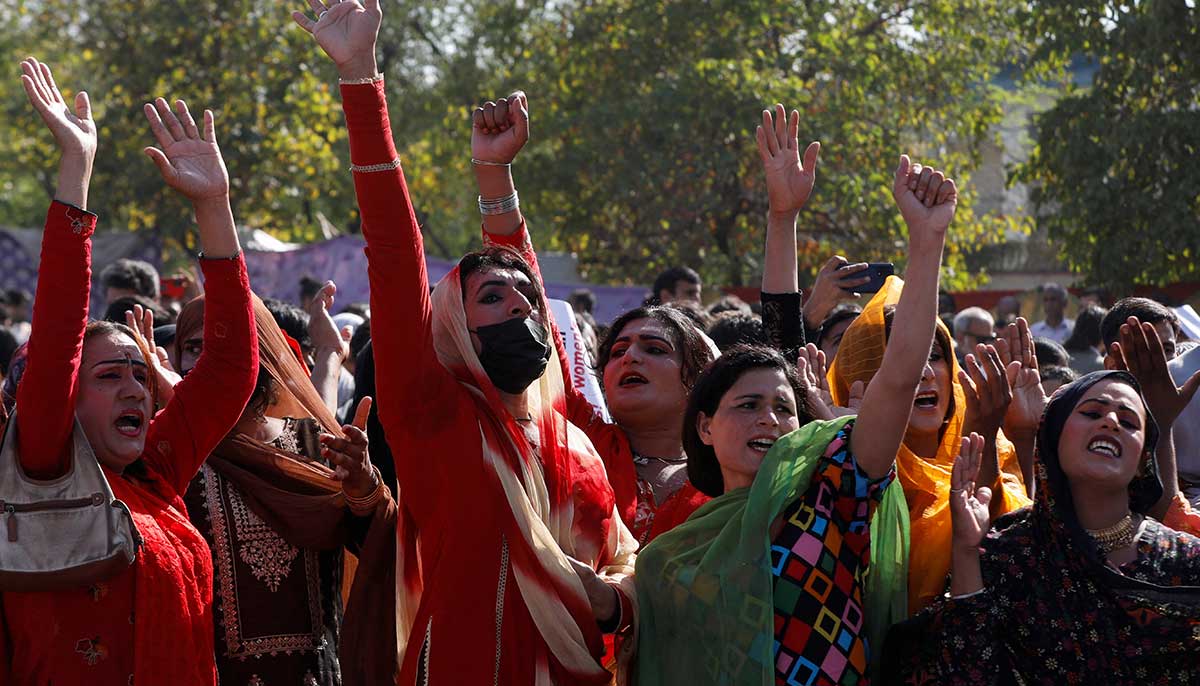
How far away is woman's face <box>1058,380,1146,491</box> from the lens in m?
3.36

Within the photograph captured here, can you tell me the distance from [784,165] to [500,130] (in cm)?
81

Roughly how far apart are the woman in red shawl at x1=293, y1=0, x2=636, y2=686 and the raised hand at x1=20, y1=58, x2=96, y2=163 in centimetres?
55

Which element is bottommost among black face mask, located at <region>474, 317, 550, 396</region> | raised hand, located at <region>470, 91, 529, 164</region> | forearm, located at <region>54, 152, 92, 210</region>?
black face mask, located at <region>474, 317, 550, 396</region>

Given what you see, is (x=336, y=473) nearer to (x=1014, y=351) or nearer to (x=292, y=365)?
(x=292, y=365)

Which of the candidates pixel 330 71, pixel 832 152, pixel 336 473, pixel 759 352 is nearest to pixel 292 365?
pixel 336 473

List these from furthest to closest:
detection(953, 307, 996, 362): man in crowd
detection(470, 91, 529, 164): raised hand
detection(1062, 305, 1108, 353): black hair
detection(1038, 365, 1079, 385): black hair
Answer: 1. detection(953, 307, 996, 362): man in crowd
2. detection(1062, 305, 1108, 353): black hair
3. detection(1038, 365, 1079, 385): black hair
4. detection(470, 91, 529, 164): raised hand

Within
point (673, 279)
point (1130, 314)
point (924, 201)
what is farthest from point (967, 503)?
point (673, 279)

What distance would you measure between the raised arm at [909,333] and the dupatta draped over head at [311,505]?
1417 millimetres

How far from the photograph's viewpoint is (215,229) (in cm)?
357

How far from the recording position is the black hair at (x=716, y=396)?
11.4ft

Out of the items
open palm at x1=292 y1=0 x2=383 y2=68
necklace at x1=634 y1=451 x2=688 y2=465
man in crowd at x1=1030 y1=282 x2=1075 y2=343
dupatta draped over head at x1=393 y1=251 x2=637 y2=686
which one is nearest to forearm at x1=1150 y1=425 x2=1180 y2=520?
necklace at x1=634 y1=451 x2=688 y2=465

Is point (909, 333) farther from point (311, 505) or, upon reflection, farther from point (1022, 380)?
point (311, 505)

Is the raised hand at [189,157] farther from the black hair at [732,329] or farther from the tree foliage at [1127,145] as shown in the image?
the tree foliage at [1127,145]

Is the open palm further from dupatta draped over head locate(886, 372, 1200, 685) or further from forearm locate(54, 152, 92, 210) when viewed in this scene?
dupatta draped over head locate(886, 372, 1200, 685)
